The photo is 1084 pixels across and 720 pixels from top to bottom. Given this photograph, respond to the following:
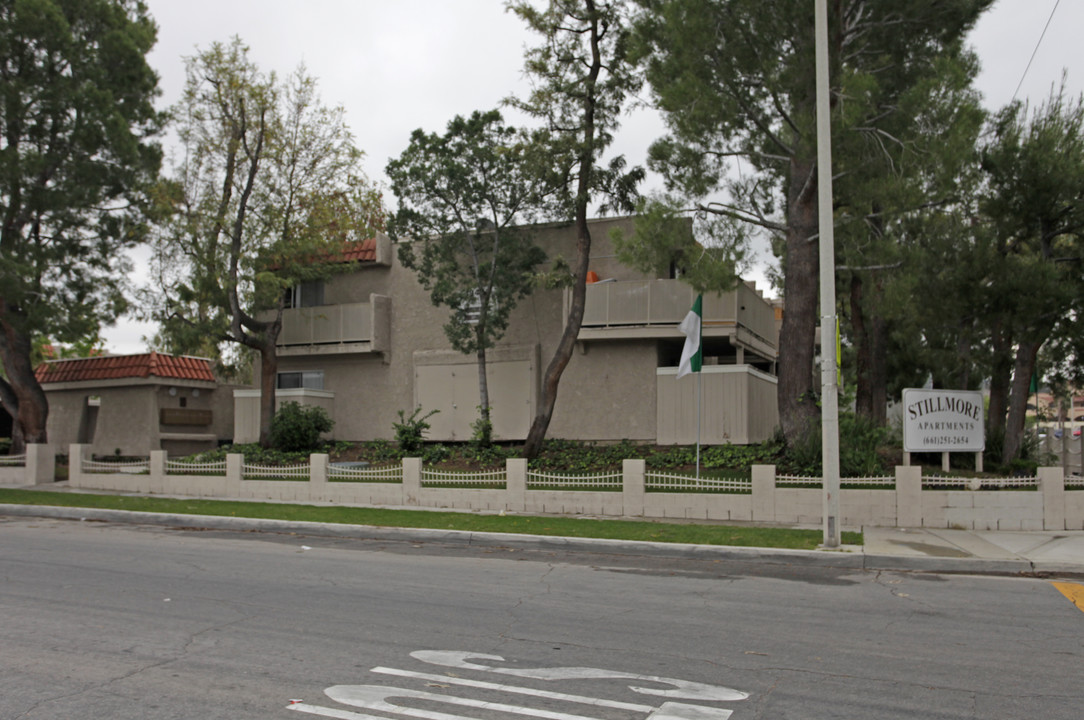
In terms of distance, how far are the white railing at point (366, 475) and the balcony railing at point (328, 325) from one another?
7.31 meters

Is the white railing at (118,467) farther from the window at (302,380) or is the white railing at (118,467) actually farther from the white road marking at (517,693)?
the white road marking at (517,693)

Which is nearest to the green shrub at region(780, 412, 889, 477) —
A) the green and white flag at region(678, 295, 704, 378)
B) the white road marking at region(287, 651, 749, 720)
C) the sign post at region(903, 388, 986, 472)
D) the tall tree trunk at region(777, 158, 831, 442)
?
the tall tree trunk at region(777, 158, 831, 442)

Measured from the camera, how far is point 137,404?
97.8 ft

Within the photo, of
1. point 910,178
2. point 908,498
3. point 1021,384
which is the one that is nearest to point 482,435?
point 908,498

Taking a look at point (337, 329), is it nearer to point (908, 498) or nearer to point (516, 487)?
point (516, 487)

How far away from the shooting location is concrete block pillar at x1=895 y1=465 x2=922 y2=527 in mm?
15227

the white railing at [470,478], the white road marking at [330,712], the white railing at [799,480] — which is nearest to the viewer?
the white road marking at [330,712]

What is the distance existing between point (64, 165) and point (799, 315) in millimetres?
23296

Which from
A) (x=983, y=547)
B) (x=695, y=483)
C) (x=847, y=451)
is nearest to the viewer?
(x=983, y=547)

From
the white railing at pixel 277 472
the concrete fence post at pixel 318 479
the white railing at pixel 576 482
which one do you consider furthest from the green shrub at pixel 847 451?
the white railing at pixel 277 472

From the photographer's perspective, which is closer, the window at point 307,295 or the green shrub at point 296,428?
the green shrub at point 296,428

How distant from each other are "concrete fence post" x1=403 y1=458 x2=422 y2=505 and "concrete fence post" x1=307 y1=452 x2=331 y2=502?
2.03 metres

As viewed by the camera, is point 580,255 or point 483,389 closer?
point 580,255

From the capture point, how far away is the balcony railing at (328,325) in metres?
27.1
